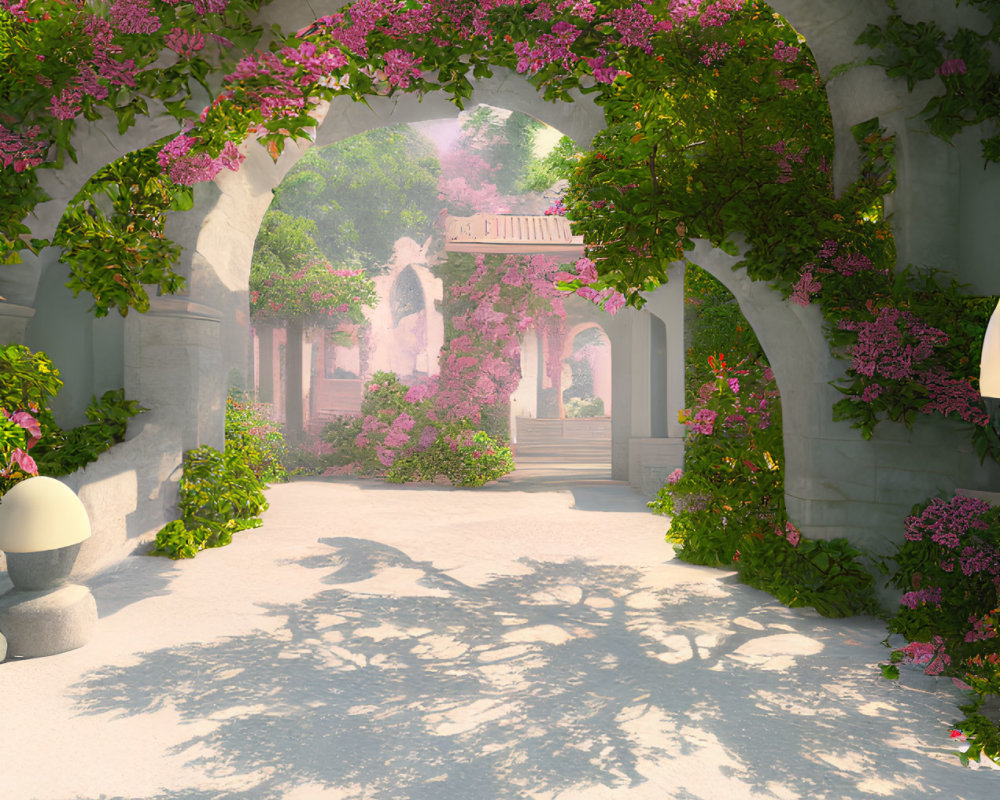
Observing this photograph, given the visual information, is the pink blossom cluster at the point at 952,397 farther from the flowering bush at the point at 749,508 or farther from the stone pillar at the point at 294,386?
the stone pillar at the point at 294,386

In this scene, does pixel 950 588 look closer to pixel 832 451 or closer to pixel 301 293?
pixel 832 451

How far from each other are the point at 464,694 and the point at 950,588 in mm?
2829

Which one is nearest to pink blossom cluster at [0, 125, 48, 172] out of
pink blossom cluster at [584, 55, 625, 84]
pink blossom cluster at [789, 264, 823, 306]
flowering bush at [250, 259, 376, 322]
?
pink blossom cluster at [584, 55, 625, 84]

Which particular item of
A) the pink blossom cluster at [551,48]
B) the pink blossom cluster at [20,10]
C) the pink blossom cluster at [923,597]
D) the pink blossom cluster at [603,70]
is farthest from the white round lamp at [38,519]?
the pink blossom cluster at [923,597]

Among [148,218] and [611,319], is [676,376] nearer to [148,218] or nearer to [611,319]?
[611,319]

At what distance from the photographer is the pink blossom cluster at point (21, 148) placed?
430 cm

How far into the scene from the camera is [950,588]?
411 cm

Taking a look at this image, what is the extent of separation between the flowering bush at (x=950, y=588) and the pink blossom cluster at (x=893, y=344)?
0.87 metres

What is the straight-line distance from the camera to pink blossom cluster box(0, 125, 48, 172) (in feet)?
14.1

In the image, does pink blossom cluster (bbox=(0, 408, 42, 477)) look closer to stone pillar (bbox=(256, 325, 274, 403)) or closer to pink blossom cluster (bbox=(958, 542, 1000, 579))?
pink blossom cluster (bbox=(958, 542, 1000, 579))

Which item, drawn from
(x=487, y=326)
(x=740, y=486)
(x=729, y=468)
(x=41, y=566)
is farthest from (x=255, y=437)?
(x=740, y=486)

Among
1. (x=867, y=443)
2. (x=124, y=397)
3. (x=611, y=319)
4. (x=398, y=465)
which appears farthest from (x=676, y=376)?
(x=124, y=397)

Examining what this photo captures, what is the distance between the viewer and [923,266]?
476cm

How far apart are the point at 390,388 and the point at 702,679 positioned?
36.2ft
